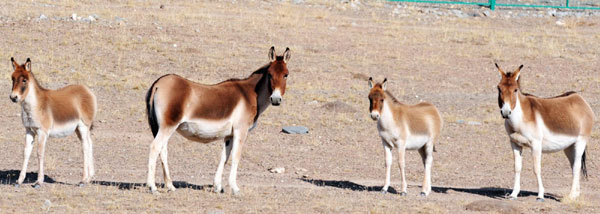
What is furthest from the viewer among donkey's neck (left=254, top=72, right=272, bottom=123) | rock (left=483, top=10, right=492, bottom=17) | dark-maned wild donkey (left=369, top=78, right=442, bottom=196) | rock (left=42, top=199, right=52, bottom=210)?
rock (left=483, top=10, right=492, bottom=17)

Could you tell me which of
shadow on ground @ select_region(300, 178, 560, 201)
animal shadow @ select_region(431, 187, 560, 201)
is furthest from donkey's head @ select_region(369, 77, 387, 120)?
animal shadow @ select_region(431, 187, 560, 201)

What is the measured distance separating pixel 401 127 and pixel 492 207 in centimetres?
198

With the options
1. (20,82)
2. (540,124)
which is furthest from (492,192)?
(20,82)

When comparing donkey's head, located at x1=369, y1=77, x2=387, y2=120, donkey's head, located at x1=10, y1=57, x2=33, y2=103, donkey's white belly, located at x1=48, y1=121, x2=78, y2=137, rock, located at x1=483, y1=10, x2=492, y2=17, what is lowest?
rock, located at x1=483, y1=10, x2=492, y2=17

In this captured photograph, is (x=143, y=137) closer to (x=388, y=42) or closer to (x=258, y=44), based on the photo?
(x=258, y=44)

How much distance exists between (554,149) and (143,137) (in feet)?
28.5

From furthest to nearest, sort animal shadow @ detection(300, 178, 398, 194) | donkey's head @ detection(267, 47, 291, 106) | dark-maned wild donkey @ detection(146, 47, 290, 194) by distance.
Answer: animal shadow @ detection(300, 178, 398, 194) → donkey's head @ detection(267, 47, 291, 106) → dark-maned wild donkey @ detection(146, 47, 290, 194)

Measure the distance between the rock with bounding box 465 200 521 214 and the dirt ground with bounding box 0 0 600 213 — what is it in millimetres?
60

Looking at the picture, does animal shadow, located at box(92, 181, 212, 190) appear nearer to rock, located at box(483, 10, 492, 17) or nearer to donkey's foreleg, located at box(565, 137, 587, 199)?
donkey's foreleg, located at box(565, 137, 587, 199)

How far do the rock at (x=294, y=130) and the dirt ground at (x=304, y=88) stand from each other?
0.72ft

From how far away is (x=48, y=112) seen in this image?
14.0 meters

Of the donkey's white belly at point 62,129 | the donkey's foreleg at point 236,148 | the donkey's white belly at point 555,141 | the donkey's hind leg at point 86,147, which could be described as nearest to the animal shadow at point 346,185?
the donkey's foreleg at point 236,148

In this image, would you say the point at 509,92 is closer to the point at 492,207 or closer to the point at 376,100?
→ the point at 492,207

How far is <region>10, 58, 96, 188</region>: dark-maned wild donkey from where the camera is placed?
1381 cm
